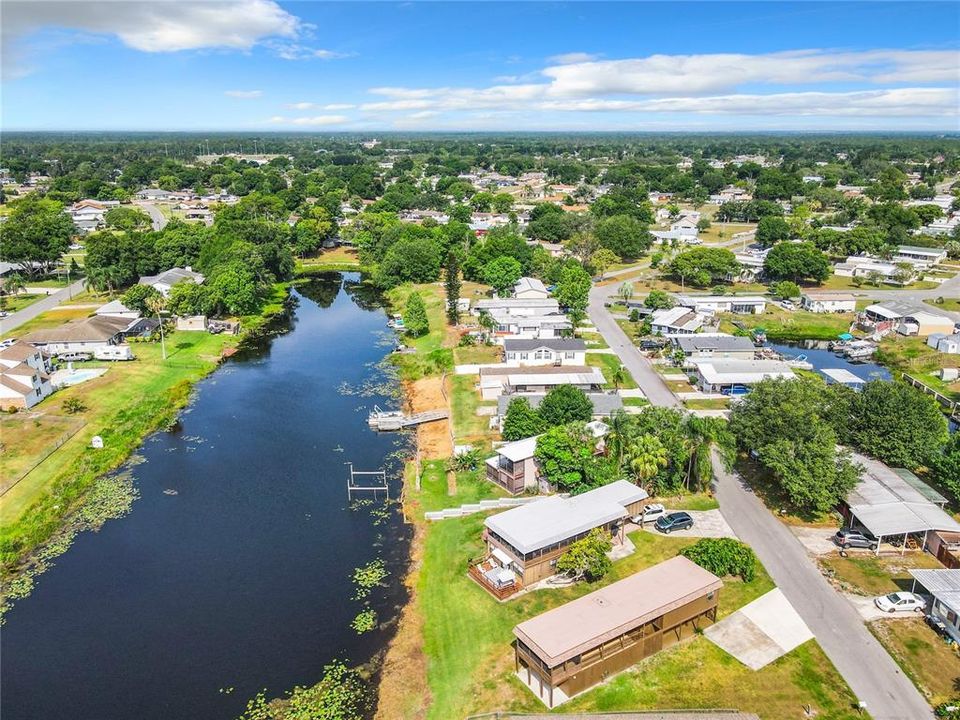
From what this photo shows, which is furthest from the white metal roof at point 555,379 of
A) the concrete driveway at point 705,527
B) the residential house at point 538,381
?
the concrete driveway at point 705,527

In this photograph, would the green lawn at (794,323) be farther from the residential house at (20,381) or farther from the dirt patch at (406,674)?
the residential house at (20,381)

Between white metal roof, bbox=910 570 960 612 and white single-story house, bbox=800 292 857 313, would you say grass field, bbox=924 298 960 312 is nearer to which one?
white single-story house, bbox=800 292 857 313

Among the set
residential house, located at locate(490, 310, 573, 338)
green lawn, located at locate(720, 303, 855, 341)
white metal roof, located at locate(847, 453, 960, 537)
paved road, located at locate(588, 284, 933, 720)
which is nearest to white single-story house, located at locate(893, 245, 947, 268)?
green lawn, located at locate(720, 303, 855, 341)

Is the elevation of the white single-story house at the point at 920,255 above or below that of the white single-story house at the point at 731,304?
above

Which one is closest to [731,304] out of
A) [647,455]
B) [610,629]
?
[647,455]

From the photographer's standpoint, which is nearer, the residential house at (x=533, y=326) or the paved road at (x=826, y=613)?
the paved road at (x=826, y=613)

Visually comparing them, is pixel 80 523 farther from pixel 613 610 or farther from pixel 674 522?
pixel 674 522

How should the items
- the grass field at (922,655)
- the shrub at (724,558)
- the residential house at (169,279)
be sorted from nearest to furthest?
the grass field at (922,655), the shrub at (724,558), the residential house at (169,279)
